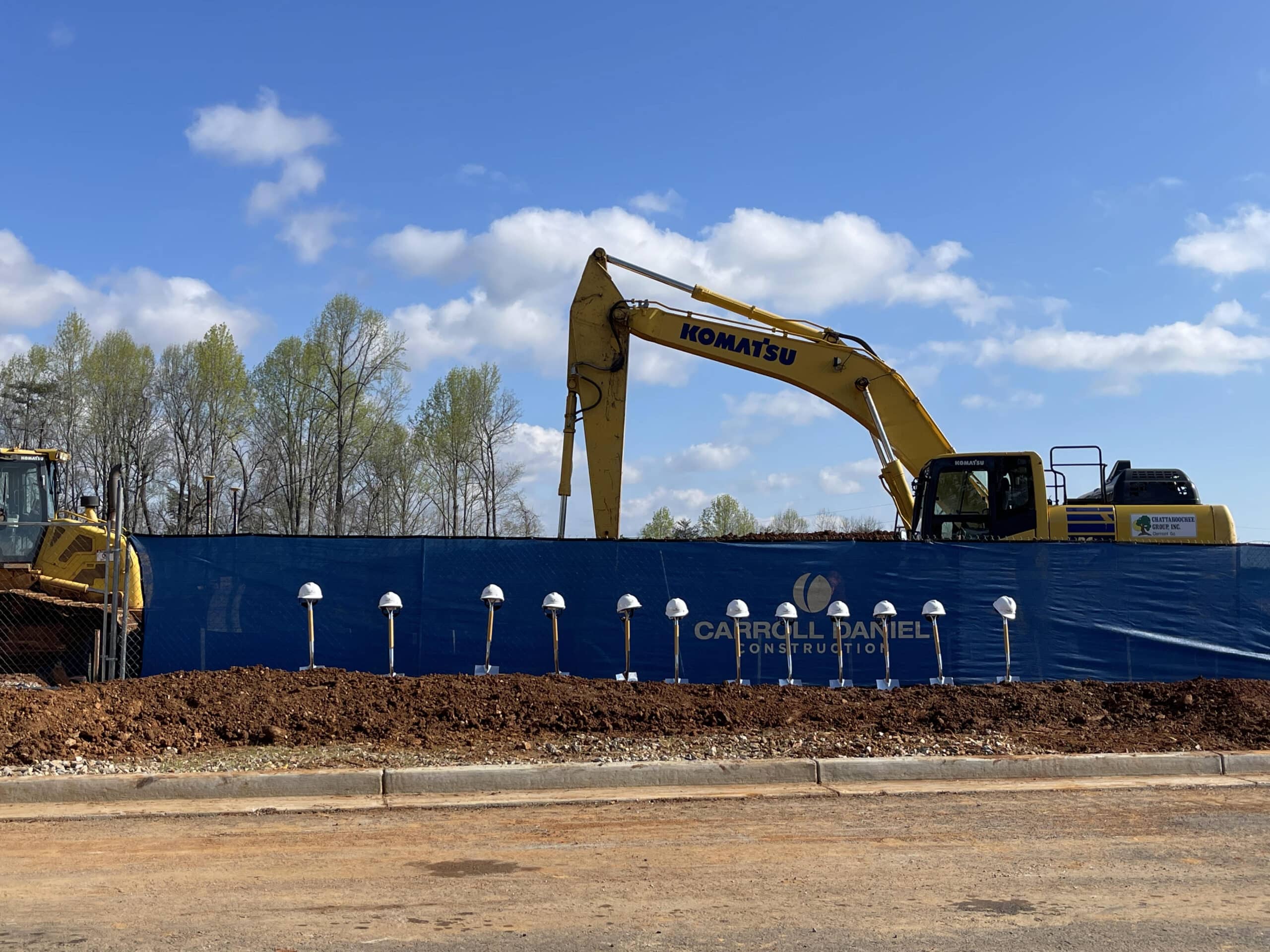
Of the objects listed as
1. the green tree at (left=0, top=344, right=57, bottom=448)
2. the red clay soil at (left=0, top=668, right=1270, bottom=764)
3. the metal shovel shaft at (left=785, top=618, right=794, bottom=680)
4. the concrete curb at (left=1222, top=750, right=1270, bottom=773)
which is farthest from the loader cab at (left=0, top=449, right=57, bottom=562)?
the green tree at (left=0, top=344, right=57, bottom=448)

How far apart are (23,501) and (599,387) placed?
8.98 metres

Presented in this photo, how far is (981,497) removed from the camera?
15773 mm

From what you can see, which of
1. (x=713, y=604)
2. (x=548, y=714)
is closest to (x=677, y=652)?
(x=713, y=604)

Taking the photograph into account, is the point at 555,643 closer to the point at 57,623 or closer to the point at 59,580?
the point at 57,623

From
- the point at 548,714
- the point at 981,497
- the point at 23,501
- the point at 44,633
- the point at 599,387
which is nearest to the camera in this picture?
the point at 548,714

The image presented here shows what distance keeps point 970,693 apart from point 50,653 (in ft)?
39.1

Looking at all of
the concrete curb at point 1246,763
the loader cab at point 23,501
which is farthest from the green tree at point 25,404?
the concrete curb at point 1246,763

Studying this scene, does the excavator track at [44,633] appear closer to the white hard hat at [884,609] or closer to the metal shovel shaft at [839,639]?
the metal shovel shaft at [839,639]

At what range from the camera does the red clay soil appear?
9.77 meters

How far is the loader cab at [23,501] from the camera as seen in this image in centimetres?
1565

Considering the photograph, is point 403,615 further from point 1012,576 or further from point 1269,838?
point 1269,838

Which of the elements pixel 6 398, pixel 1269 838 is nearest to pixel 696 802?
pixel 1269 838

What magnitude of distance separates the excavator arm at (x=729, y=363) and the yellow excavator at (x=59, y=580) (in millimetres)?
6911

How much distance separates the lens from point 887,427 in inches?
684
